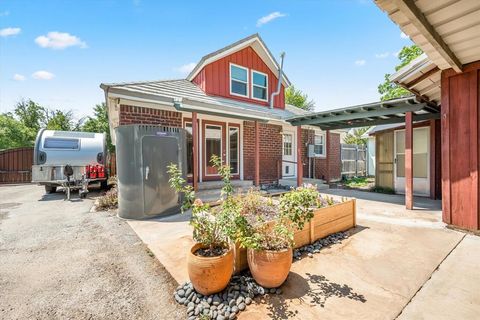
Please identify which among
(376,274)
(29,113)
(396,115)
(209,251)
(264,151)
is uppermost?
(29,113)

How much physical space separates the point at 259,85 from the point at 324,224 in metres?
8.54

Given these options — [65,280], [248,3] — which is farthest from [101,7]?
[65,280]

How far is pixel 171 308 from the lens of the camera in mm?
2285

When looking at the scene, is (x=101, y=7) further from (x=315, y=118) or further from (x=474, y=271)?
(x=474, y=271)

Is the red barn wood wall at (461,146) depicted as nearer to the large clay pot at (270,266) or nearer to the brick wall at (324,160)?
the large clay pot at (270,266)

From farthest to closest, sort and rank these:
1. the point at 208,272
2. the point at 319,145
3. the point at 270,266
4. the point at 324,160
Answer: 1. the point at 319,145
2. the point at 324,160
3. the point at 270,266
4. the point at 208,272

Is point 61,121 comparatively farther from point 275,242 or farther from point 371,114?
point 275,242

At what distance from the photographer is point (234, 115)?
7312 mm

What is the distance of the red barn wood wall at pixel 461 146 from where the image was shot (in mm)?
4180

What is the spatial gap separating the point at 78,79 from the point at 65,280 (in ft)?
49.7

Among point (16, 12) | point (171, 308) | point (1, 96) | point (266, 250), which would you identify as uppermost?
point (1, 96)

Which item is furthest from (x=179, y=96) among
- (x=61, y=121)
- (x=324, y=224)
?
(x=61, y=121)

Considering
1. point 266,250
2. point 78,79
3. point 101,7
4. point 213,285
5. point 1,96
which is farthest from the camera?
point 1,96

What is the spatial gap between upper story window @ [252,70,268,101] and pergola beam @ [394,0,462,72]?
25.2 ft
